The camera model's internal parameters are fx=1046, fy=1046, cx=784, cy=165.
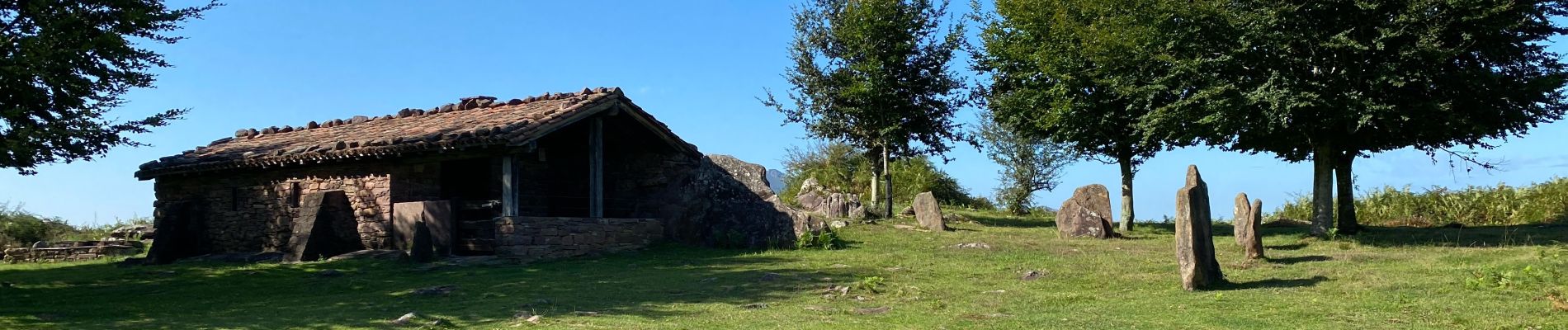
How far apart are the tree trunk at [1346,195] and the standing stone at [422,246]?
18847 millimetres

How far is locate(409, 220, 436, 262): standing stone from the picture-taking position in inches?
733

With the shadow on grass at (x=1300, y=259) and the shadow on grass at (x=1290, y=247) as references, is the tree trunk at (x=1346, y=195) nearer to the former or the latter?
the shadow on grass at (x=1290, y=247)

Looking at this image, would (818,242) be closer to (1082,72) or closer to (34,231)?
(1082,72)

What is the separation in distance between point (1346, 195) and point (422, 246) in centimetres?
1936

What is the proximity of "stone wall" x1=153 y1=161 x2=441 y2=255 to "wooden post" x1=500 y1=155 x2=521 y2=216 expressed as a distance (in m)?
1.96

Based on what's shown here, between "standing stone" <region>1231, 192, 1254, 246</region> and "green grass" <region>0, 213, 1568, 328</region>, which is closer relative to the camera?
"green grass" <region>0, 213, 1568, 328</region>

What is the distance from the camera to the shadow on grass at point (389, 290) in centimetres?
1227

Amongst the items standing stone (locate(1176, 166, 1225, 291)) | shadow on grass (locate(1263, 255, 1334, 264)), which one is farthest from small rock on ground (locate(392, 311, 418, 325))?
shadow on grass (locate(1263, 255, 1334, 264))

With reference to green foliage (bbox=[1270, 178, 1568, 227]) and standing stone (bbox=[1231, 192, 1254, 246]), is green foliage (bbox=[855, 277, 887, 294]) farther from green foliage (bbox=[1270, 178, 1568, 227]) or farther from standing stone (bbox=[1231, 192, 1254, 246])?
green foliage (bbox=[1270, 178, 1568, 227])

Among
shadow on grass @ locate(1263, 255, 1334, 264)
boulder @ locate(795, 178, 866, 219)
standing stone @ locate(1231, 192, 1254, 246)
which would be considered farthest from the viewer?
boulder @ locate(795, 178, 866, 219)

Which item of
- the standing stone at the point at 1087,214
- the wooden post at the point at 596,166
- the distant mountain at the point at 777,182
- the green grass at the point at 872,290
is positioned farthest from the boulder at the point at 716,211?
the distant mountain at the point at 777,182

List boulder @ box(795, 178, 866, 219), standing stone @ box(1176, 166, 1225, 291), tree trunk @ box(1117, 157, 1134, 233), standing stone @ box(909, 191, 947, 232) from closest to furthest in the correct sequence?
1. standing stone @ box(1176, 166, 1225, 291)
2. standing stone @ box(909, 191, 947, 232)
3. tree trunk @ box(1117, 157, 1134, 233)
4. boulder @ box(795, 178, 866, 219)

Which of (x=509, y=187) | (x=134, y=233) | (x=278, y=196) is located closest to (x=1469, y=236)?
(x=509, y=187)

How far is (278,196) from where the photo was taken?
74.5 feet
